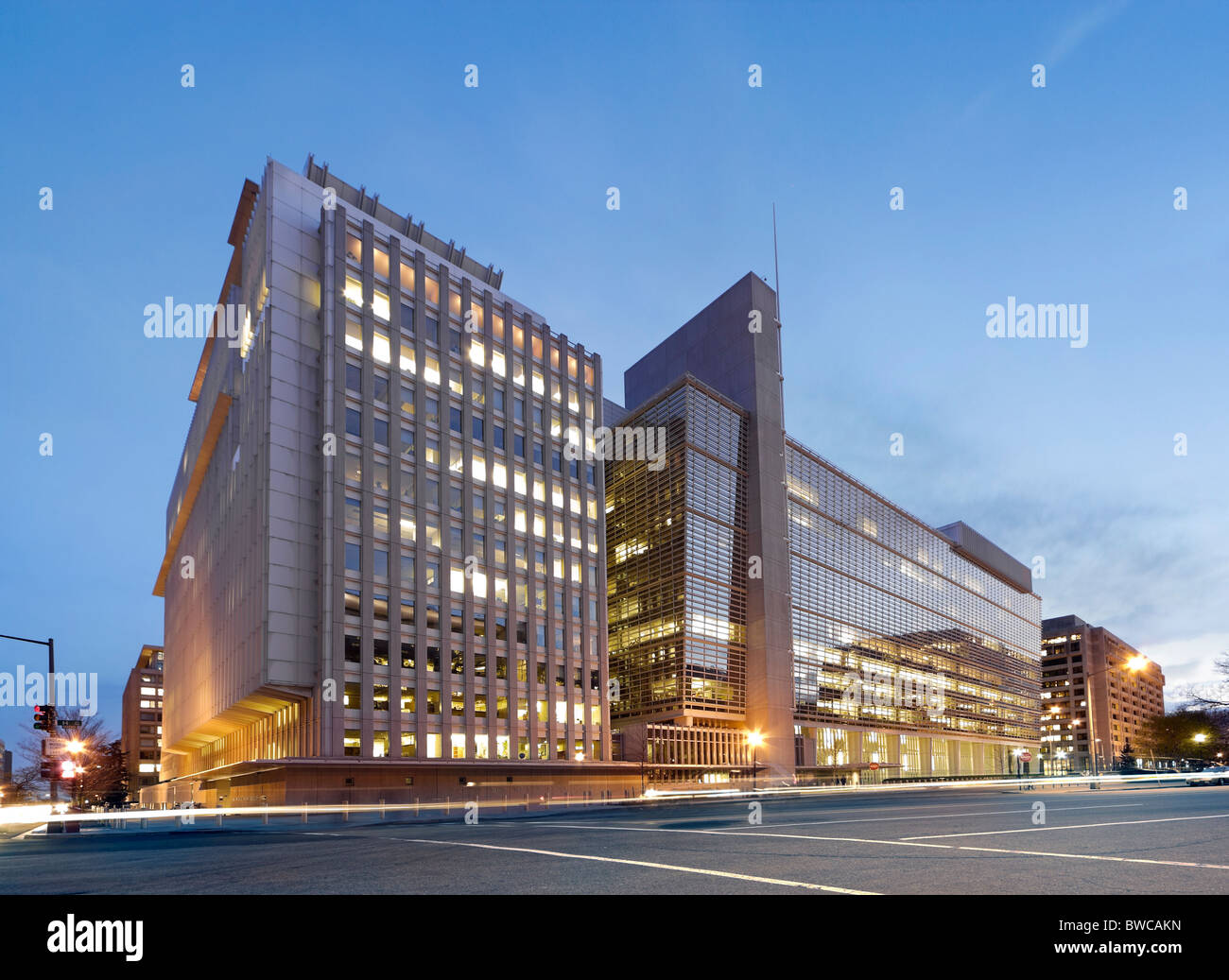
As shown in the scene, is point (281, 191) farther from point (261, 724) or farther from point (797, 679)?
point (797, 679)

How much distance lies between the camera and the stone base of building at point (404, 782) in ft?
159

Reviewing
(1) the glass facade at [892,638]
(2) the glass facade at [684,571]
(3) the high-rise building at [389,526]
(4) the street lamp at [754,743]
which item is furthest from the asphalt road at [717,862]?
(1) the glass facade at [892,638]

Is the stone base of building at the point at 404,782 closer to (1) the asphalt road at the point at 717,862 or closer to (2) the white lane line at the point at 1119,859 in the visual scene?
(1) the asphalt road at the point at 717,862

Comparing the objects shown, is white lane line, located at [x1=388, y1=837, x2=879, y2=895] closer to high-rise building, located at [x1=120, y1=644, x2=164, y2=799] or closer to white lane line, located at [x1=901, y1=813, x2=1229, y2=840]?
white lane line, located at [x1=901, y1=813, x2=1229, y2=840]

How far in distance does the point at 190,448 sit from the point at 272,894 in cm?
9962

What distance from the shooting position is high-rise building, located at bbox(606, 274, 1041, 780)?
85.6 m

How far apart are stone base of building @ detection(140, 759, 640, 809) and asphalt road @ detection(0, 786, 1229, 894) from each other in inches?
1094

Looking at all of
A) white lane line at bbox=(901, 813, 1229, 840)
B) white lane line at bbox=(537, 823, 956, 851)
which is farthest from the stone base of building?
white lane line at bbox=(901, 813, 1229, 840)

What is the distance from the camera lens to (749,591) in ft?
303

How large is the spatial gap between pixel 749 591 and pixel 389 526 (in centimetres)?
4594

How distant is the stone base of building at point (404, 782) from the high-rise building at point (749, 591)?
49.5 ft

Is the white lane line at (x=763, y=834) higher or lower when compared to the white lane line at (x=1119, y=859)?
lower

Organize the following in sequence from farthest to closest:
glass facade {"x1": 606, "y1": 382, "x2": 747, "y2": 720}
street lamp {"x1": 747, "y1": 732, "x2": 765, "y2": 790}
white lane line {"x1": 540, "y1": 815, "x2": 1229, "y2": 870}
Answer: street lamp {"x1": 747, "y1": 732, "x2": 765, "y2": 790}, glass facade {"x1": 606, "y1": 382, "x2": 747, "y2": 720}, white lane line {"x1": 540, "y1": 815, "x2": 1229, "y2": 870}

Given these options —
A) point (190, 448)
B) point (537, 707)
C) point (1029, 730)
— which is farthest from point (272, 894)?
point (1029, 730)
